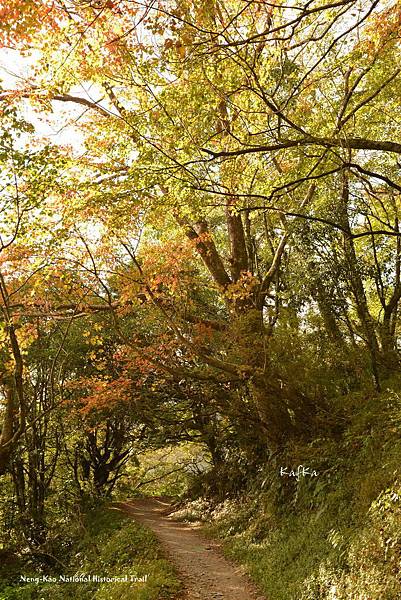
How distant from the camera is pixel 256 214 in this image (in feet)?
39.5

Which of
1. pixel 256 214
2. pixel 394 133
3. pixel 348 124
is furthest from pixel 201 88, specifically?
pixel 394 133

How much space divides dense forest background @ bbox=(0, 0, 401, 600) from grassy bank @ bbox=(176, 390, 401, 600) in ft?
0.13

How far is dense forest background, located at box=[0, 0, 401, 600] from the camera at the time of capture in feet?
20.3

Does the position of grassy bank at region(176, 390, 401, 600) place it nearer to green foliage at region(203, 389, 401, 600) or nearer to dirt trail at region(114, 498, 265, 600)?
green foliage at region(203, 389, 401, 600)

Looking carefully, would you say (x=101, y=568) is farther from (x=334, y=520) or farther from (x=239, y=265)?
(x=239, y=265)

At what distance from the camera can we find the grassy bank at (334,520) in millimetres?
5527

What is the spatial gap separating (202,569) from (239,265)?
687 cm

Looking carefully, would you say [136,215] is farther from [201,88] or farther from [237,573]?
[237,573]

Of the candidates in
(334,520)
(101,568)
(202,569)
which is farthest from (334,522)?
(101,568)

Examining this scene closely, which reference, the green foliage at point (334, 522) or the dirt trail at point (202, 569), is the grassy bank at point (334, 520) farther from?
the dirt trail at point (202, 569)

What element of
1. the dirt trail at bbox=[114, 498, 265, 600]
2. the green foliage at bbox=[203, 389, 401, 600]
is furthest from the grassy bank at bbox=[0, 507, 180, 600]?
the green foliage at bbox=[203, 389, 401, 600]

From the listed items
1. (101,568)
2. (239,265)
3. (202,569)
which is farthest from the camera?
(239,265)

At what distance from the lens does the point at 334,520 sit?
706 cm

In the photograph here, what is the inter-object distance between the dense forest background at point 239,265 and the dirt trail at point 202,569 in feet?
1.33
